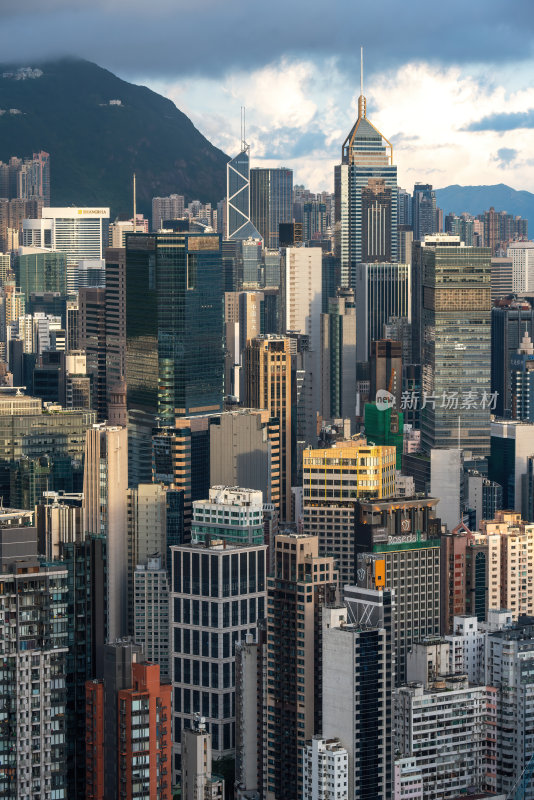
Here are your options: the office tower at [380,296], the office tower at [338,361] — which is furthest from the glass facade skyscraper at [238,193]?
the office tower at [338,361]

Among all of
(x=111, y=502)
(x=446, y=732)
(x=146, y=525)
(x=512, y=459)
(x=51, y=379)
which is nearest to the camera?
(x=446, y=732)

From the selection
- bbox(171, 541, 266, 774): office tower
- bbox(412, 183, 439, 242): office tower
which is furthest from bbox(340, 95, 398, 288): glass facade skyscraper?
bbox(171, 541, 266, 774): office tower

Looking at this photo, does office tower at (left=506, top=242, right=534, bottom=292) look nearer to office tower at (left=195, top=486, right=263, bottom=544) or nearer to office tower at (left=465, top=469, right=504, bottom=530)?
office tower at (left=465, top=469, right=504, bottom=530)

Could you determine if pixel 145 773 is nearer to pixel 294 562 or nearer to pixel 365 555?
pixel 294 562

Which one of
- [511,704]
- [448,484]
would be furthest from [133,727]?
[448,484]

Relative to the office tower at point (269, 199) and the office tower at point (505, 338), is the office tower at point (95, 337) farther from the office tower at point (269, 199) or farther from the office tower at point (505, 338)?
the office tower at point (269, 199)

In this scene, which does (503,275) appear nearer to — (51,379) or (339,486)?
(51,379)
